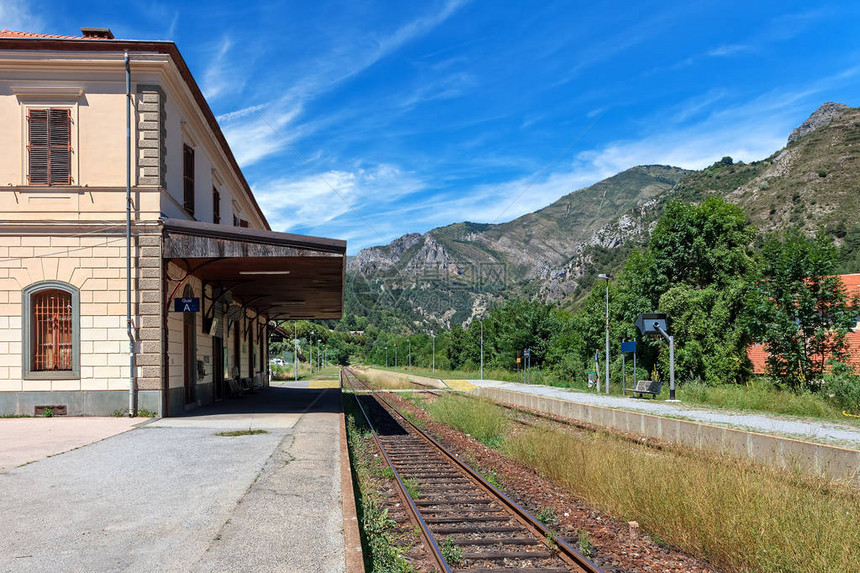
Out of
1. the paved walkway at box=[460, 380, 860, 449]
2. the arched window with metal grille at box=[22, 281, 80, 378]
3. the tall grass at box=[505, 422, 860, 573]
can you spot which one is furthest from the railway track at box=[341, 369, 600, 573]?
the arched window with metal grille at box=[22, 281, 80, 378]

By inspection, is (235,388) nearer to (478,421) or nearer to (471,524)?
Result: (478,421)

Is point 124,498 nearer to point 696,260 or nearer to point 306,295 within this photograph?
point 306,295

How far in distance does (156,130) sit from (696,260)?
28.5 meters

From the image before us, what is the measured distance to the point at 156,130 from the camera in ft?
51.1

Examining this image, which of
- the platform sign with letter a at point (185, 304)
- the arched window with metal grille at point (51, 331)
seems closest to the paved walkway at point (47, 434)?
the arched window with metal grille at point (51, 331)

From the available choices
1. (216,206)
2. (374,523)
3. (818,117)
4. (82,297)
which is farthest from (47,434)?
(818,117)

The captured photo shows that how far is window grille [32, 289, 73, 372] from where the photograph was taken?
1527 centimetres

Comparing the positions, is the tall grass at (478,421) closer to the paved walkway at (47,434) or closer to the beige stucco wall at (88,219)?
the beige stucco wall at (88,219)

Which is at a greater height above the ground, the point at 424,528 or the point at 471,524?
the point at 424,528

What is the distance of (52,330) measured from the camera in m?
15.4

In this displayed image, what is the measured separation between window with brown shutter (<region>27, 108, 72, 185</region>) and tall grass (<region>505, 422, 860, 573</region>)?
1379 cm

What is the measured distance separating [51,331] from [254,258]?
198 inches

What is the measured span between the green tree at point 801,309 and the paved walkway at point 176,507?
16.4 metres

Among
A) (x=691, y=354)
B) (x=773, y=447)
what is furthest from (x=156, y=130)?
(x=691, y=354)
